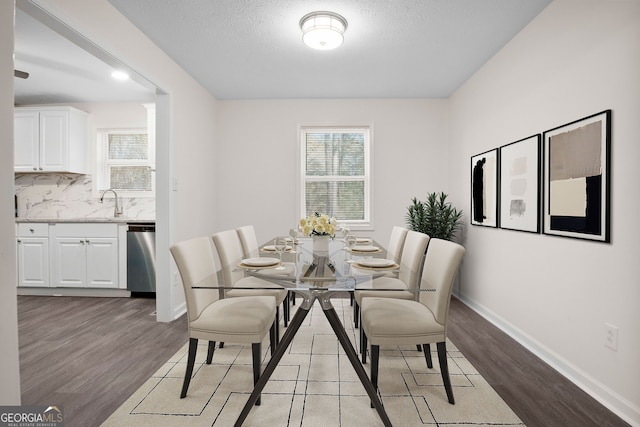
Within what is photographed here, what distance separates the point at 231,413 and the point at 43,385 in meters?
1.29

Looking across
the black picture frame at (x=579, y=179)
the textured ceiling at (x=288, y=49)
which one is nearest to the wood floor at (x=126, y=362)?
the black picture frame at (x=579, y=179)

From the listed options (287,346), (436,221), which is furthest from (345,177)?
(287,346)

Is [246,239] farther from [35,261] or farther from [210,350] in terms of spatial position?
[35,261]

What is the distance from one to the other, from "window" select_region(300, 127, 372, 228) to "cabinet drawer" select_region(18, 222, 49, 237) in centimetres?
313

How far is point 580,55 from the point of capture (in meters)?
2.19

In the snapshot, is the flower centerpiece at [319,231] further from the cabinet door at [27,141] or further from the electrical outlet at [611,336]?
the cabinet door at [27,141]

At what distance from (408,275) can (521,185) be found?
1.69 m

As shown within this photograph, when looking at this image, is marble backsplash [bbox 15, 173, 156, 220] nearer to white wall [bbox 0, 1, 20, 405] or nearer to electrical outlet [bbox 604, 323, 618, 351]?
white wall [bbox 0, 1, 20, 405]

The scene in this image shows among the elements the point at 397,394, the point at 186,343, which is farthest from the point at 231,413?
the point at 186,343

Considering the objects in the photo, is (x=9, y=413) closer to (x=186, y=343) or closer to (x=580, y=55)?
(x=186, y=343)

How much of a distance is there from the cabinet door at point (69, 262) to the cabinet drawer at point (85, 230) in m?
0.06

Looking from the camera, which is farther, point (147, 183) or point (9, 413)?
point (147, 183)

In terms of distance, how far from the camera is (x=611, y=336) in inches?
76.7

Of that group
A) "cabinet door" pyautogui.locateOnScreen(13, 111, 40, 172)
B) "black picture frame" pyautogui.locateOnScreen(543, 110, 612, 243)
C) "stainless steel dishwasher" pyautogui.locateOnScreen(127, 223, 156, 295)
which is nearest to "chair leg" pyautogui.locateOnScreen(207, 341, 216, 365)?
"stainless steel dishwasher" pyautogui.locateOnScreen(127, 223, 156, 295)
